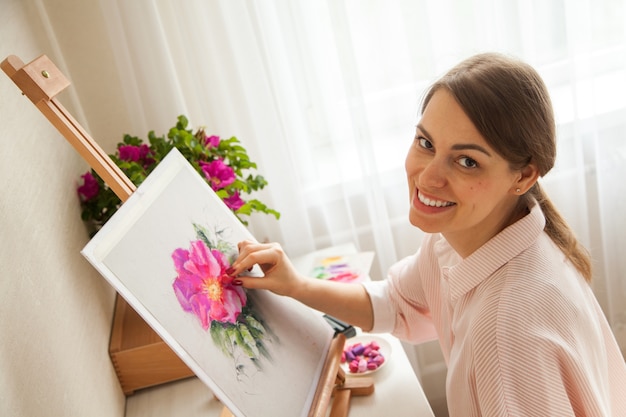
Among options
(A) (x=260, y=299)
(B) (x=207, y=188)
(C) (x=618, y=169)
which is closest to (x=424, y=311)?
(A) (x=260, y=299)

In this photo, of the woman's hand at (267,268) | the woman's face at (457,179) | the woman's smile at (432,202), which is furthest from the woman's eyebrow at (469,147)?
the woman's hand at (267,268)

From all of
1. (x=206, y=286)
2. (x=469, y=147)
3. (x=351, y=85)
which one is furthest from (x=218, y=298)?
(x=351, y=85)

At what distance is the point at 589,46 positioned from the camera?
7.12 ft

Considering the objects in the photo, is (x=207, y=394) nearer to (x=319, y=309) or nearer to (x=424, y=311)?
(x=319, y=309)

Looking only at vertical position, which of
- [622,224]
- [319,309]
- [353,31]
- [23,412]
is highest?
[353,31]

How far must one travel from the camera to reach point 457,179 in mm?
1223

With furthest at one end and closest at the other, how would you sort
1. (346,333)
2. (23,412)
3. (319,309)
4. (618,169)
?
(618,169)
(346,333)
(319,309)
(23,412)

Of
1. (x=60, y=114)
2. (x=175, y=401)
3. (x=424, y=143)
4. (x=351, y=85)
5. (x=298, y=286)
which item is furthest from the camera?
(x=351, y=85)

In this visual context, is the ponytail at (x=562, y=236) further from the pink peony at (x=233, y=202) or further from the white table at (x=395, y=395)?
the pink peony at (x=233, y=202)

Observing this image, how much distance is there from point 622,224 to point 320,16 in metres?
1.23

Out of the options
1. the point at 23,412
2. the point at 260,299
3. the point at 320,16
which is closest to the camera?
the point at 23,412

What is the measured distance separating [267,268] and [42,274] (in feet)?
1.38

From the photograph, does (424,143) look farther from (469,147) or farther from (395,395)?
(395,395)

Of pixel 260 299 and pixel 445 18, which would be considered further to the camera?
pixel 445 18
